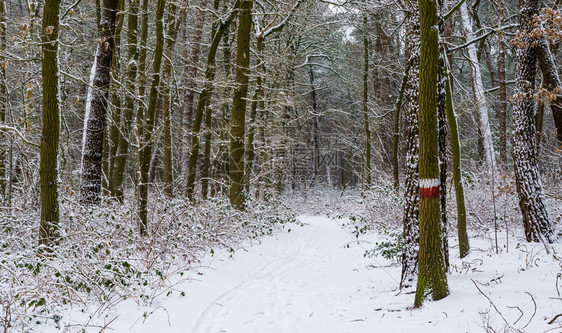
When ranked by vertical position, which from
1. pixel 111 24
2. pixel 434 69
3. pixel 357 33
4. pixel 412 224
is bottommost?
pixel 412 224

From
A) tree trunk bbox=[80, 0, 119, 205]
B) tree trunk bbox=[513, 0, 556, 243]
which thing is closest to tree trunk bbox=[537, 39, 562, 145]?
tree trunk bbox=[513, 0, 556, 243]

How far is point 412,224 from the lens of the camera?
518 cm

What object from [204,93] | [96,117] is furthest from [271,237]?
[96,117]

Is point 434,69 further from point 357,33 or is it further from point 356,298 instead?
point 357,33

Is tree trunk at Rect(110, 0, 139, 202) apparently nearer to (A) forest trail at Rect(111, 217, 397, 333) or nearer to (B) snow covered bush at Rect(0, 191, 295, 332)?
(B) snow covered bush at Rect(0, 191, 295, 332)

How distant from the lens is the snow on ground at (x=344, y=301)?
12.3 ft

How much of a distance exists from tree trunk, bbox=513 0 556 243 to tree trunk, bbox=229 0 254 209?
684 cm

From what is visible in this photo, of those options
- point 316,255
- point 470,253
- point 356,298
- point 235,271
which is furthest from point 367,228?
point 356,298

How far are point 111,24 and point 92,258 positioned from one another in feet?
18.8

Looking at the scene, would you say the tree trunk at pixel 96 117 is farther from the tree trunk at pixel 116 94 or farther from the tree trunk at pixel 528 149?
the tree trunk at pixel 528 149

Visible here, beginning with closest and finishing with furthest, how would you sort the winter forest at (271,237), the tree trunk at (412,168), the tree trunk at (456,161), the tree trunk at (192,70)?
the winter forest at (271,237) → the tree trunk at (412,168) → the tree trunk at (456,161) → the tree trunk at (192,70)

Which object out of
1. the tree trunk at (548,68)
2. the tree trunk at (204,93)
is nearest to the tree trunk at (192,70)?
the tree trunk at (204,93)

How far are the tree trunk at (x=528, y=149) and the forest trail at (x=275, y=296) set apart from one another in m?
3.03

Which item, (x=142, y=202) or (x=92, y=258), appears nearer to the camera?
(x=92, y=258)
